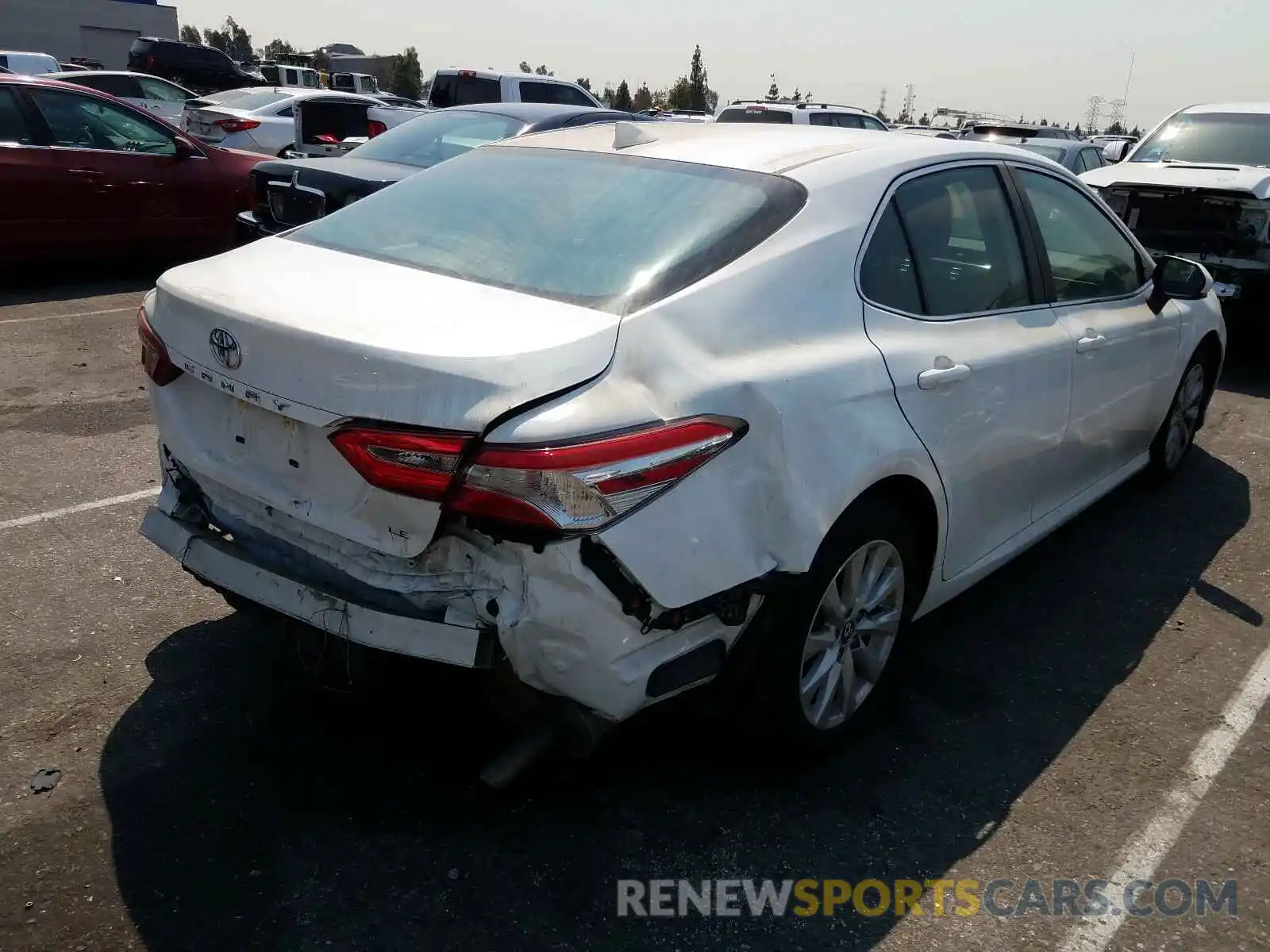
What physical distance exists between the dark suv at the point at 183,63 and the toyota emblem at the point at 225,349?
96.1 ft

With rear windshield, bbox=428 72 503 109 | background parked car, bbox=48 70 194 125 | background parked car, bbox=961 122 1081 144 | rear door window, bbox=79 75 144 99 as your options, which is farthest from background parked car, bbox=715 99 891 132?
rear door window, bbox=79 75 144 99

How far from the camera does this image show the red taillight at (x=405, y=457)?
2.19 metres

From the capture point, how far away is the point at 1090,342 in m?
3.79

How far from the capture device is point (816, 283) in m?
2.77

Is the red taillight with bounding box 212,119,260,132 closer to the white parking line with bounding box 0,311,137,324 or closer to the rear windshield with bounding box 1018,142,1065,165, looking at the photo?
the white parking line with bounding box 0,311,137,324

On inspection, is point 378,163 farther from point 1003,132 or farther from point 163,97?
point 163,97

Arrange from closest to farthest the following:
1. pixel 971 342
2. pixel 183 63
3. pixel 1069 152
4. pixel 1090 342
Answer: pixel 971 342 < pixel 1090 342 < pixel 1069 152 < pixel 183 63

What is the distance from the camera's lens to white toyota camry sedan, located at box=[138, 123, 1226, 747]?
7.32 ft

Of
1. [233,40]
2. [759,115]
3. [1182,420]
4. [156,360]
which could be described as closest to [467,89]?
[759,115]

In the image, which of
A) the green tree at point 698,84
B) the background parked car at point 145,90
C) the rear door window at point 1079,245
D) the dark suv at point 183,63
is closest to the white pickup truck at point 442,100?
the background parked car at point 145,90

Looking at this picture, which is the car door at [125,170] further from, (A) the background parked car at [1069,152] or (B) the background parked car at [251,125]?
(A) the background parked car at [1069,152]

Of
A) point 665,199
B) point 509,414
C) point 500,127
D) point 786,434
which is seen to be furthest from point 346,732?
point 500,127

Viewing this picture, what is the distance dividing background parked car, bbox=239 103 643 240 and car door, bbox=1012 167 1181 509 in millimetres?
3800

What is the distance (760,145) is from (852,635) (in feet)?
4.95
